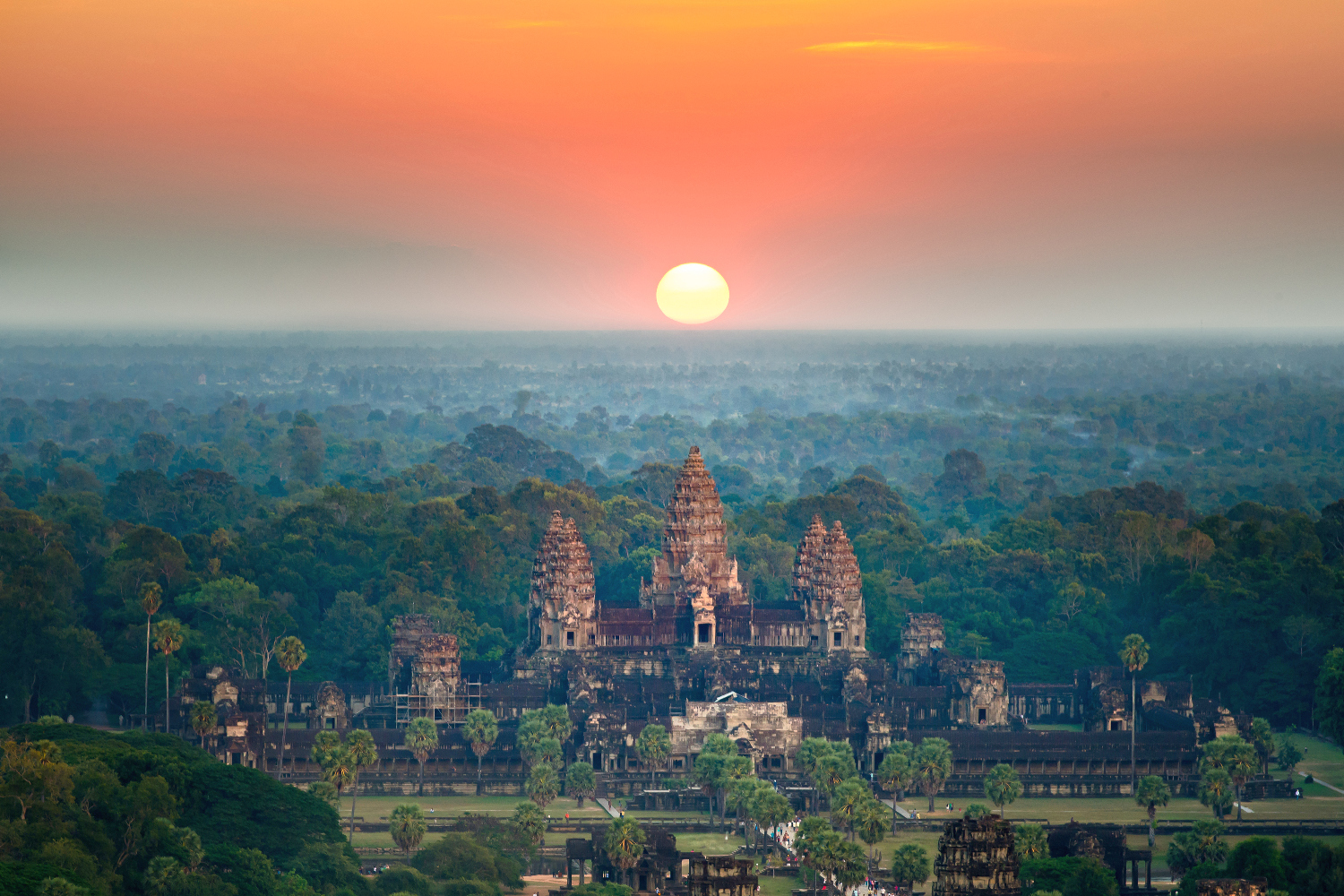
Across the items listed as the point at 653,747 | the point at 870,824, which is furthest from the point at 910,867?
the point at 653,747

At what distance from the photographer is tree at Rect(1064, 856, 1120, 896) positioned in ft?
203

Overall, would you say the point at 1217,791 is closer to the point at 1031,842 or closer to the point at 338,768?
the point at 1031,842

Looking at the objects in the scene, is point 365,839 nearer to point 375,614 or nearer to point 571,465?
point 375,614

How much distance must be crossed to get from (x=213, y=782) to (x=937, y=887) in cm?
2685

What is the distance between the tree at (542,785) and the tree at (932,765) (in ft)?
43.5

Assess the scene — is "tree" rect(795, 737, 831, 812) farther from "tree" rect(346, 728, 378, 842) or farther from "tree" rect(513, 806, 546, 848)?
"tree" rect(346, 728, 378, 842)

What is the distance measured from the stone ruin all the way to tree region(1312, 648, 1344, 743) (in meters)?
38.1

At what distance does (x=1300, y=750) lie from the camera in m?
85.8

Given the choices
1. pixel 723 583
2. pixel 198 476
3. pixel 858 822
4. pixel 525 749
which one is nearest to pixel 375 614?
pixel 723 583

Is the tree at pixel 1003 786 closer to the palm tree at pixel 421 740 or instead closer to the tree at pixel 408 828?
the tree at pixel 408 828

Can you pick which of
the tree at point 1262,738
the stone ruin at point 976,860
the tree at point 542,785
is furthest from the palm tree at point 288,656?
the stone ruin at point 976,860

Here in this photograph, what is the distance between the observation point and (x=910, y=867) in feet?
219

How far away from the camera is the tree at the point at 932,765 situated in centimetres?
8106

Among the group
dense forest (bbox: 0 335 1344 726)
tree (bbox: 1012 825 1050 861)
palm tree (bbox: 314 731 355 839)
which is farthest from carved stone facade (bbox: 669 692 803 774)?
tree (bbox: 1012 825 1050 861)
